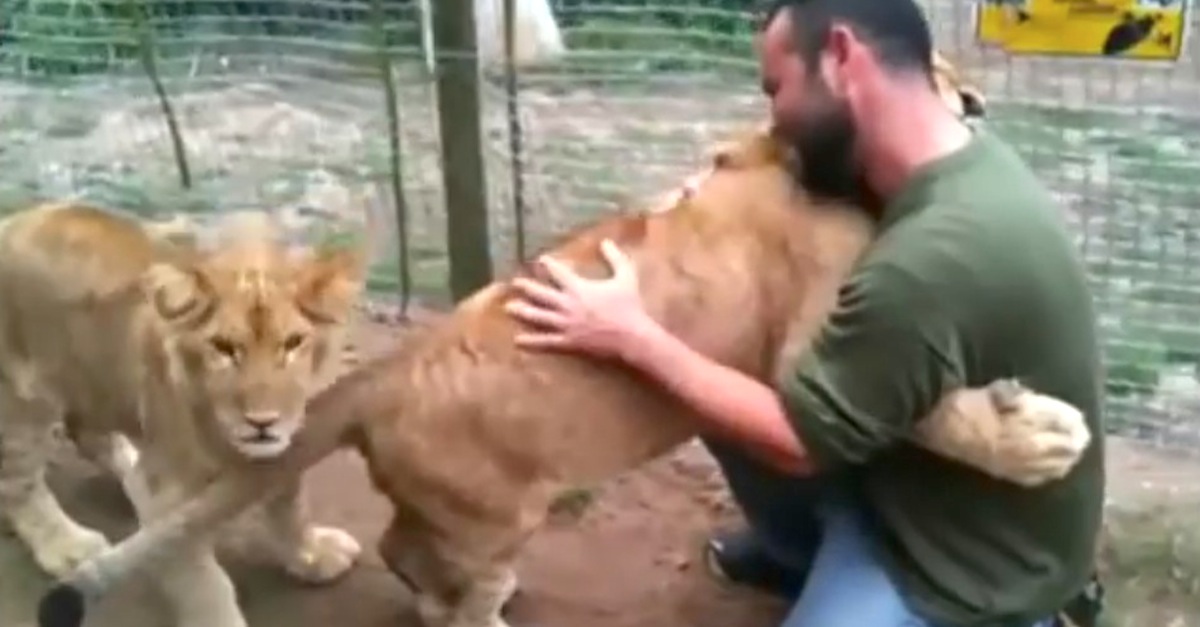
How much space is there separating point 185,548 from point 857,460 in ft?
3.72

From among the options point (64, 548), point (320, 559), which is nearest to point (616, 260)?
point (320, 559)

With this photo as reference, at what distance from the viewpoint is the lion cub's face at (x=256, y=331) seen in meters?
3.34

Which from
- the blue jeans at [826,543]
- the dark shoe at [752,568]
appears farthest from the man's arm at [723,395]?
the dark shoe at [752,568]

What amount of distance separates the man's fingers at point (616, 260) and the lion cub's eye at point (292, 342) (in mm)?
494

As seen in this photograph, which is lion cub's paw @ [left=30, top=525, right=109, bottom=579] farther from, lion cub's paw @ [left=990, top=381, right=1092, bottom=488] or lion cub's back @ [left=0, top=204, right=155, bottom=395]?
lion cub's paw @ [left=990, top=381, right=1092, bottom=488]

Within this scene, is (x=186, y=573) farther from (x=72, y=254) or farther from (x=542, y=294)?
(x=542, y=294)

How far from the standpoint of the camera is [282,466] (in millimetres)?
3502

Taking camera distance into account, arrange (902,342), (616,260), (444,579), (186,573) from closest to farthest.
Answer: (902,342)
(616,260)
(444,579)
(186,573)

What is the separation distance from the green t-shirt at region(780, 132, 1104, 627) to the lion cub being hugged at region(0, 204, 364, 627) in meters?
0.79

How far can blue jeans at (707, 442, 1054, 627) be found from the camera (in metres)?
3.46

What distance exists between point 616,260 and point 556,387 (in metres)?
0.22

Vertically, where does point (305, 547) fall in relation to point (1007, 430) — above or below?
below

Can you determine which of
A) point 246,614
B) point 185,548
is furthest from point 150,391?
point 246,614

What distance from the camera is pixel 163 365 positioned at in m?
3.61
